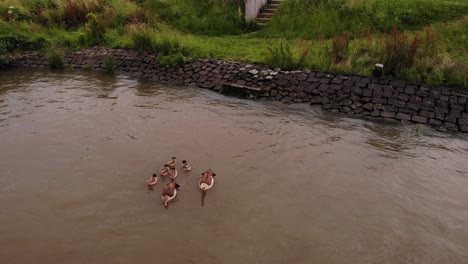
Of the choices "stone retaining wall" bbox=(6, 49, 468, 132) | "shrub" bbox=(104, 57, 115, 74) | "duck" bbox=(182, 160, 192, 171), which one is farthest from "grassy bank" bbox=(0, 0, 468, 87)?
"duck" bbox=(182, 160, 192, 171)

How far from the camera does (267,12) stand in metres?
18.3

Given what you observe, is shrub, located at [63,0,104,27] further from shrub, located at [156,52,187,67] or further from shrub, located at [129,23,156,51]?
shrub, located at [156,52,187,67]

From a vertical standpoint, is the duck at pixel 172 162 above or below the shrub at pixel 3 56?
below

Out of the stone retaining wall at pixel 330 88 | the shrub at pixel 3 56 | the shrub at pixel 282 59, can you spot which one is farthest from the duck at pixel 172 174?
the shrub at pixel 3 56

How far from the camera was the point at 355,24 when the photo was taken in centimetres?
1605

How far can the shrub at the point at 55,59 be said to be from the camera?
16.3 metres

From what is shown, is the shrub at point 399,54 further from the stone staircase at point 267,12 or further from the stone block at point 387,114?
the stone staircase at point 267,12

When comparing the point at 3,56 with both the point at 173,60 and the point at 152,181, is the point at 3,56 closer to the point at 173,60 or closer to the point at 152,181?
the point at 173,60

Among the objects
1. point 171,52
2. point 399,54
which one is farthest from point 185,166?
point 399,54

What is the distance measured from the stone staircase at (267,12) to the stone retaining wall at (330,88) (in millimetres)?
4431

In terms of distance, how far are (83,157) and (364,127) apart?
7595mm

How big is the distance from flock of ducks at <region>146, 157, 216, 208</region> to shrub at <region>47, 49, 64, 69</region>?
9.92m

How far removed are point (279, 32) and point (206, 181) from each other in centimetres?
1038

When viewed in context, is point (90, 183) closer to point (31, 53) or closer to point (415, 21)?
point (31, 53)
